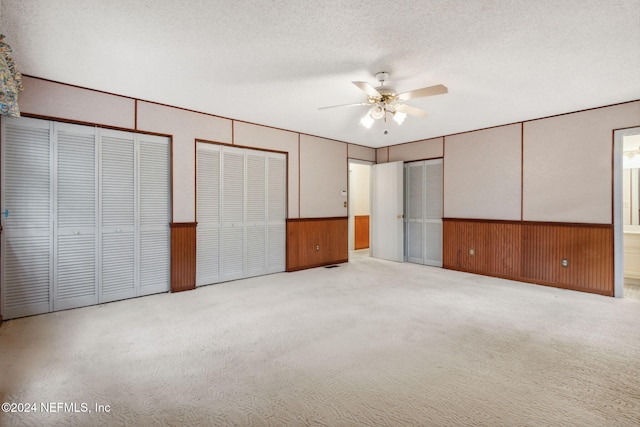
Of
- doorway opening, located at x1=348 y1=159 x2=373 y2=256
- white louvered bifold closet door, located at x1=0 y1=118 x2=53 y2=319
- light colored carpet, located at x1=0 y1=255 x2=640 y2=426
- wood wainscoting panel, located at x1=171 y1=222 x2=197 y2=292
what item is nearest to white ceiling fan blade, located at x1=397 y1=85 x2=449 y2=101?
light colored carpet, located at x1=0 y1=255 x2=640 y2=426

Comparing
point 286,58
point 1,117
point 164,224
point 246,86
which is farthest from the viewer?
point 164,224

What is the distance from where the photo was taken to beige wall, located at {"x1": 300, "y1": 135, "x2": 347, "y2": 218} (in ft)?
20.2

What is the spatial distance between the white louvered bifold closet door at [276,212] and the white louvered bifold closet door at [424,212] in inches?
116

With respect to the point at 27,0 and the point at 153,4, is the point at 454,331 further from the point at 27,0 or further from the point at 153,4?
the point at 27,0

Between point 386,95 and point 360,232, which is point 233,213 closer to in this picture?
point 386,95

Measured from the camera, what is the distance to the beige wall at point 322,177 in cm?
617

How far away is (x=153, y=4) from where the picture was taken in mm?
2225

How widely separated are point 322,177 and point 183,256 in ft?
10.3

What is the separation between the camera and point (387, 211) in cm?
715

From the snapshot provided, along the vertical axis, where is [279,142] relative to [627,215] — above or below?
Answer: above

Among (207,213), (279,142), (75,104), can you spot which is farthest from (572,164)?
(75,104)

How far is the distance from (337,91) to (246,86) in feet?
3.63

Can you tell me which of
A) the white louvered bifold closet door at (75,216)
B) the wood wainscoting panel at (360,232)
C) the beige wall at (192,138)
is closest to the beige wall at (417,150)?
the beige wall at (192,138)

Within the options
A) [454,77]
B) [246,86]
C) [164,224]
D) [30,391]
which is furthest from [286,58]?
[30,391]
